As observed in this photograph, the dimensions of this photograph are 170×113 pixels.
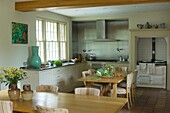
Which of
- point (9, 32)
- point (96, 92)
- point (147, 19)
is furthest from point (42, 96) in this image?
point (147, 19)

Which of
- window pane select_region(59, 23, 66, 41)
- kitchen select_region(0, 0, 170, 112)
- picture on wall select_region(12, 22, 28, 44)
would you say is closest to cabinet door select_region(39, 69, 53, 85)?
kitchen select_region(0, 0, 170, 112)

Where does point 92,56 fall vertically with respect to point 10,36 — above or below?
below

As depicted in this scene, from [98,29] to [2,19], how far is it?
4.20m

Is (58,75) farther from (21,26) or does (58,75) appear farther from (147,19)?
(147,19)

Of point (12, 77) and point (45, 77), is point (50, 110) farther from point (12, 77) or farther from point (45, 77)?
point (45, 77)

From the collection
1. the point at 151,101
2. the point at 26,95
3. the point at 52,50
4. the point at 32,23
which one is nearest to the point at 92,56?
the point at 52,50

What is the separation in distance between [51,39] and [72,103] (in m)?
5.17

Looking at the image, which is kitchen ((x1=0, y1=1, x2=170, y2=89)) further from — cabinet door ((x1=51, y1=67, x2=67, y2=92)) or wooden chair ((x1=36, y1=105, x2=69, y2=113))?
wooden chair ((x1=36, y1=105, x2=69, y2=113))

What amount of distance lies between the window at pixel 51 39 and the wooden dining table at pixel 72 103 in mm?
4039

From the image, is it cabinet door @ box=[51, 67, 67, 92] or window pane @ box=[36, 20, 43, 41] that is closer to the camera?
cabinet door @ box=[51, 67, 67, 92]

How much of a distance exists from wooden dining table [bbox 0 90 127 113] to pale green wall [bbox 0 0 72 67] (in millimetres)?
2435

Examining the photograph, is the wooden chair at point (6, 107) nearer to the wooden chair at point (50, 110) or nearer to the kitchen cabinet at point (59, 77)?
the wooden chair at point (50, 110)

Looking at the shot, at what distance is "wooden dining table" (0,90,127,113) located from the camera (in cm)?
255

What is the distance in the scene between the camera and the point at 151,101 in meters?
6.03
